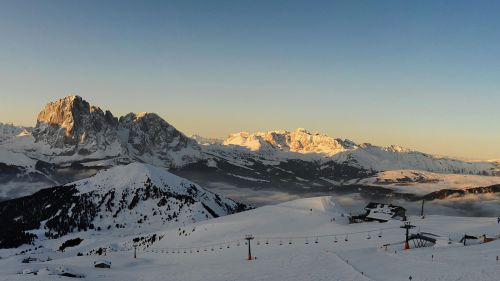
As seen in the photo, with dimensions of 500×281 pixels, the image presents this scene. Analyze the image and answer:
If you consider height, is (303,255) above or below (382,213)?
below

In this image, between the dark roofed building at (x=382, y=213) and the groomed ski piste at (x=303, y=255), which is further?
the dark roofed building at (x=382, y=213)

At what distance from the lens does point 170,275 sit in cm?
8512

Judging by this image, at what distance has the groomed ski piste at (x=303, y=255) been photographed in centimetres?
7062

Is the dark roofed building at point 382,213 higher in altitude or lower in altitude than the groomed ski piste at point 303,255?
higher

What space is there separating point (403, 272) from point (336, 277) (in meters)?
9.21

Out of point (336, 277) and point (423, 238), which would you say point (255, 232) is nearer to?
point (423, 238)

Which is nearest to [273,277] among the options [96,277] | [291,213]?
[96,277]

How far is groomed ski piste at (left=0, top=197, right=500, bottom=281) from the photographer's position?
70625mm

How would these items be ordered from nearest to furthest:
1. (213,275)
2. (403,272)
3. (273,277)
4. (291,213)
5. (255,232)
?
(403,272), (273,277), (213,275), (255,232), (291,213)

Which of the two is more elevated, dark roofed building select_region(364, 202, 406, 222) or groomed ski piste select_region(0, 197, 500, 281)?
dark roofed building select_region(364, 202, 406, 222)

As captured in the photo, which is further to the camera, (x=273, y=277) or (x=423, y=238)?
(x=423, y=238)

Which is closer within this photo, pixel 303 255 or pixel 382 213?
pixel 303 255

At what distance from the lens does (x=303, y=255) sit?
91875 millimetres

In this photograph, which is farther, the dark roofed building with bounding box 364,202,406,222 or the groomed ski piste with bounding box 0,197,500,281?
the dark roofed building with bounding box 364,202,406,222
